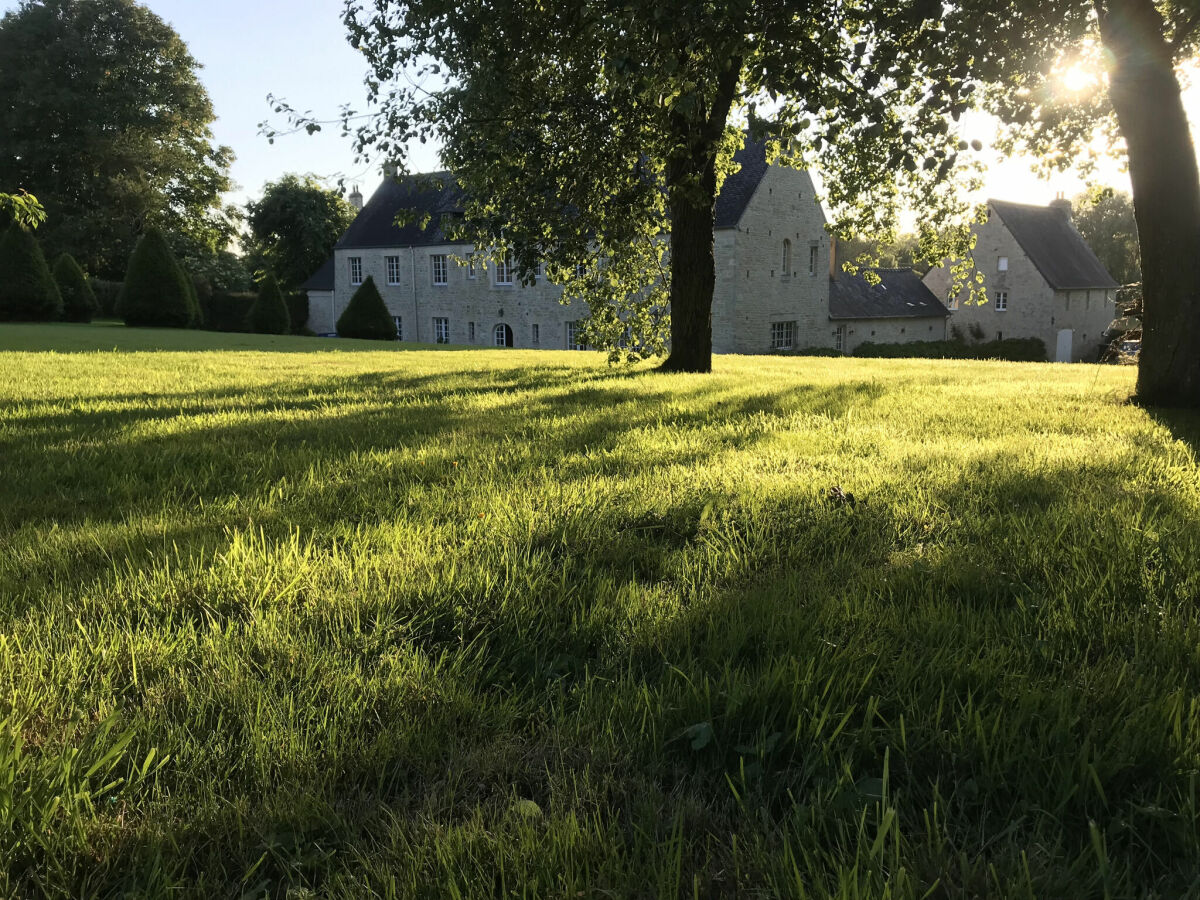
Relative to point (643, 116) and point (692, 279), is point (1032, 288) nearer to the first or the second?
point (692, 279)

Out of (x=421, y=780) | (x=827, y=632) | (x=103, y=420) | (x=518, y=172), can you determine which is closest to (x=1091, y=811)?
(x=827, y=632)

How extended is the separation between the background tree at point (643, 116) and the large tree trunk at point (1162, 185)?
1735 millimetres

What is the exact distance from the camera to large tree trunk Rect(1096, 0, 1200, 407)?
7.11 meters

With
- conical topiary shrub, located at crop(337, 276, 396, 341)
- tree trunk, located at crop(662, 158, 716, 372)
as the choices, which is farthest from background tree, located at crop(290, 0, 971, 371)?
conical topiary shrub, located at crop(337, 276, 396, 341)

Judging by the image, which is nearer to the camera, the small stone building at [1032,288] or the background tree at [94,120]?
the background tree at [94,120]

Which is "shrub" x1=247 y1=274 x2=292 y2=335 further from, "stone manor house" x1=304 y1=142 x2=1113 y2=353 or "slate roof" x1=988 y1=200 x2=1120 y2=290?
"slate roof" x1=988 y1=200 x2=1120 y2=290

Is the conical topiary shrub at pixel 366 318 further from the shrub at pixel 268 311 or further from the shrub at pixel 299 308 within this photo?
the shrub at pixel 299 308

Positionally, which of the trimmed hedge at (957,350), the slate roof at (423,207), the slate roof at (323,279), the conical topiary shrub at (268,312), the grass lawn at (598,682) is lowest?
the grass lawn at (598,682)

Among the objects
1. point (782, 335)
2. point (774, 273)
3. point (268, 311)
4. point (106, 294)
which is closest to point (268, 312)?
point (268, 311)

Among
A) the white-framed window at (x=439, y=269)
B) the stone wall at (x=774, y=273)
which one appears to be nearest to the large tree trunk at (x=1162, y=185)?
the stone wall at (x=774, y=273)

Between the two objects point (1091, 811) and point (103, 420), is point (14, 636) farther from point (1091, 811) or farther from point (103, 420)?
point (103, 420)

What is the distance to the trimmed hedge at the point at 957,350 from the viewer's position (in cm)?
3884

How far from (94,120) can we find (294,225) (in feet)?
46.3

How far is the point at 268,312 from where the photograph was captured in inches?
1462
